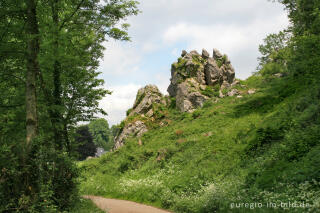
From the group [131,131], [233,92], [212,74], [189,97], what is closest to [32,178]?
[131,131]

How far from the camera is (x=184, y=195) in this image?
43.6 feet

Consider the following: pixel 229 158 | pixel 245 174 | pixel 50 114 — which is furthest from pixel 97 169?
pixel 245 174

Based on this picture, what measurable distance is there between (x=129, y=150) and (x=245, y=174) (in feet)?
64.1

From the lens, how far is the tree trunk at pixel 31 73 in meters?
8.36

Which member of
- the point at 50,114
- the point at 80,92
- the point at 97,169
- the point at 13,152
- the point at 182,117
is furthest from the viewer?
the point at 182,117

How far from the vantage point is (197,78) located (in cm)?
4025

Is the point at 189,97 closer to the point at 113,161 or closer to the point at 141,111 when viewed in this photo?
the point at 141,111

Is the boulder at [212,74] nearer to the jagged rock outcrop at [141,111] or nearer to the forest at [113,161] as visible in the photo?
the jagged rock outcrop at [141,111]

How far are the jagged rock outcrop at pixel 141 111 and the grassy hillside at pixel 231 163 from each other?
13.9ft

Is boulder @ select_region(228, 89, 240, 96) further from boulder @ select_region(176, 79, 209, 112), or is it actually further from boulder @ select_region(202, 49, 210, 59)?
boulder @ select_region(202, 49, 210, 59)

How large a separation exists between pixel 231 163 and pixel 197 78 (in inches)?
1040

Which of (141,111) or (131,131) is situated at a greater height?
(141,111)

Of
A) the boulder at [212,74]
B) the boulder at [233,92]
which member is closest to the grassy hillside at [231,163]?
the boulder at [233,92]

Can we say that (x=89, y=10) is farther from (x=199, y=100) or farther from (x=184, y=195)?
(x=199, y=100)
